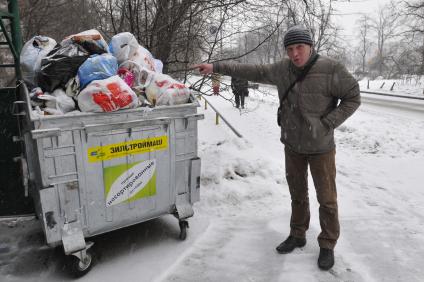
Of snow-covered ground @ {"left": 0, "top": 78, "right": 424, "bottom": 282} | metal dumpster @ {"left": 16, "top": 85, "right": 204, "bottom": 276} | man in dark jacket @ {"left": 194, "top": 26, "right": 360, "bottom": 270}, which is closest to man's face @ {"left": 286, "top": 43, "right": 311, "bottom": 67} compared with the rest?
man in dark jacket @ {"left": 194, "top": 26, "right": 360, "bottom": 270}

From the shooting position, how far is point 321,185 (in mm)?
3027

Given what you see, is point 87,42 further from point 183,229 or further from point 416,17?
point 416,17

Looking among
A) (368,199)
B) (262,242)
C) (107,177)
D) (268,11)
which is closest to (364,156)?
(368,199)

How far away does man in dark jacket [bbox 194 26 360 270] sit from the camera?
285cm

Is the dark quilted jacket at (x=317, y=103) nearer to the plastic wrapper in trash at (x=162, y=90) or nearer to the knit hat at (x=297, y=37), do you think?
the knit hat at (x=297, y=37)

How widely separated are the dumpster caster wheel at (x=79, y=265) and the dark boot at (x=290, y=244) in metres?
1.66

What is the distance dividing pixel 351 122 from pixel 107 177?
1030 centimetres

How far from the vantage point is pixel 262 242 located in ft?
11.8

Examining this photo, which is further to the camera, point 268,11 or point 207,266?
point 268,11

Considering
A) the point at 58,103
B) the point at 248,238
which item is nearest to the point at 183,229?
the point at 248,238

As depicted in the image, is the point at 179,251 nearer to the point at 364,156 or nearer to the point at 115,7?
the point at 115,7

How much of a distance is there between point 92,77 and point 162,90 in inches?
23.9

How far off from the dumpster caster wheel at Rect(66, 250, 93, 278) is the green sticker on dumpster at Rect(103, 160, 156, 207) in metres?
0.48

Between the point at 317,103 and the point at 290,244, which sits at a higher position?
the point at 317,103
